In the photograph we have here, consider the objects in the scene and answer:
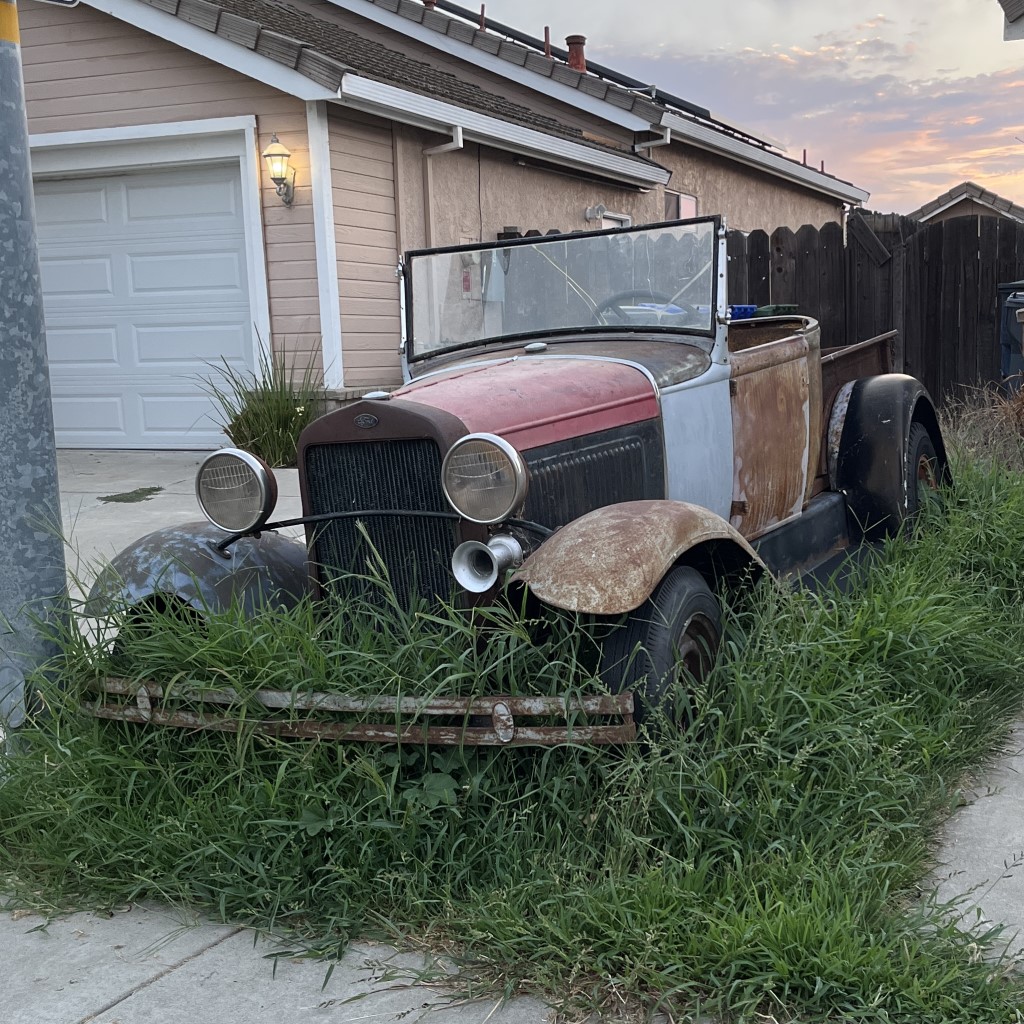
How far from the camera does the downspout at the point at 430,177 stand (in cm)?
1037

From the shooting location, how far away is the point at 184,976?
2543 millimetres

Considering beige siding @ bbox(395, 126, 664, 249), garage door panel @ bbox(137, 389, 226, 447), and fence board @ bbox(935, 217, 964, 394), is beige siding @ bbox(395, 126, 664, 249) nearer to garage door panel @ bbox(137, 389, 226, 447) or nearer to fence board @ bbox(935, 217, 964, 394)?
garage door panel @ bbox(137, 389, 226, 447)

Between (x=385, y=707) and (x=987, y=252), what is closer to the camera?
(x=385, y=707)

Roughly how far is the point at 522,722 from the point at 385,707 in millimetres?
366

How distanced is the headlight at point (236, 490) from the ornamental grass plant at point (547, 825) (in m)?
0.35

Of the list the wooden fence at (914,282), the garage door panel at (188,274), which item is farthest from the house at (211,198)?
the wooden fence at (914,282)

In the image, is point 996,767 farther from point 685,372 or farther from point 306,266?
point 306,266

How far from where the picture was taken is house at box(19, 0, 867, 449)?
29.9 feet

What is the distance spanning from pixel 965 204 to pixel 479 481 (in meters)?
32.7

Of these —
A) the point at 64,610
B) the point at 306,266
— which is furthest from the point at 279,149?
the point at 64,610

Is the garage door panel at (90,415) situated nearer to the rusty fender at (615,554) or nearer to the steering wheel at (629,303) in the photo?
the steering wheel at (629,303)

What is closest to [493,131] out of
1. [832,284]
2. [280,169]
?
[280,169]

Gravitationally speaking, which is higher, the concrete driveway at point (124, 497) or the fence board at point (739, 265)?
the fence board at point (739, 265)

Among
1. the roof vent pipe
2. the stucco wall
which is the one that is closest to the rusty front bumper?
the stucco wall
